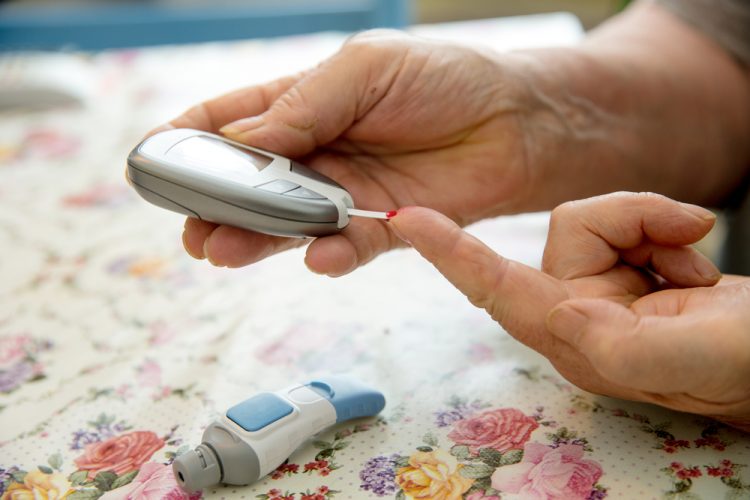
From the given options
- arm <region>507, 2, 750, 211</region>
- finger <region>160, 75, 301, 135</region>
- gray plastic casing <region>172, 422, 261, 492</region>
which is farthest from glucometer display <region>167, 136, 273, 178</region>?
arm <region>507, 2, 750, 211</region>

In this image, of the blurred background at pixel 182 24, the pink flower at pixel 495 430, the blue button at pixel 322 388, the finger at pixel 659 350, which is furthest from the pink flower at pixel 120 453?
the blurred background at pixel 182 24

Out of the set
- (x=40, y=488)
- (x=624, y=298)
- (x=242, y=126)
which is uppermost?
(x=242, y=126)

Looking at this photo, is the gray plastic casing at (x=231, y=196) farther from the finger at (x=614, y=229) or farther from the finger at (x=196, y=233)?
the finger at (x=614, y=229)

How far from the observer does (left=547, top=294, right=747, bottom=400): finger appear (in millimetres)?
464

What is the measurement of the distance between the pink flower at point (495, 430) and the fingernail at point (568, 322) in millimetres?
102

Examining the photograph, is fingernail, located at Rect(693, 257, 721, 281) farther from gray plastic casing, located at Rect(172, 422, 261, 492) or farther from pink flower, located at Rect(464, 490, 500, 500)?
gray plastic casing, located at Rect(172, 422, 261, 492)

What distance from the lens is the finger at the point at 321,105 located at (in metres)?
0.68

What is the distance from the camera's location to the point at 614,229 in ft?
1.90

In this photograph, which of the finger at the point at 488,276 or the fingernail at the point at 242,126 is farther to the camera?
the fingernail at the point at 242,126

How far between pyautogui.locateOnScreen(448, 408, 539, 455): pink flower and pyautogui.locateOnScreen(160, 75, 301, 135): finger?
0.40m

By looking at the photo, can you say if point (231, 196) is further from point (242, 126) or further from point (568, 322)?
point (568, 322)

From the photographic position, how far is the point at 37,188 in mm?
1065

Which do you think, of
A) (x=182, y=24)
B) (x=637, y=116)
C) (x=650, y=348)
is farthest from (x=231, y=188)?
(x=182, y=24)

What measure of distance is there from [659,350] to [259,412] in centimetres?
27
